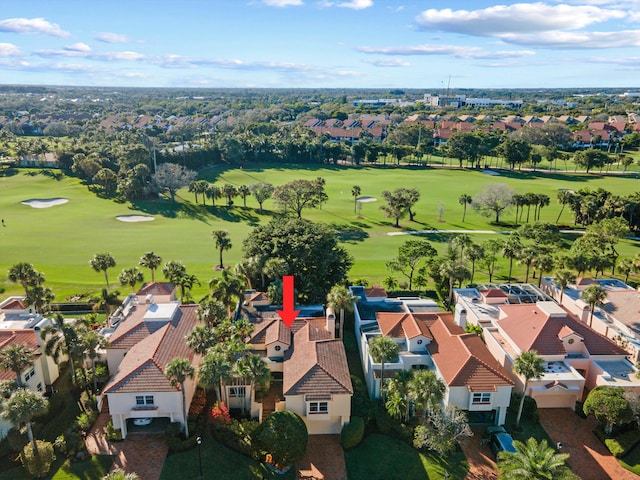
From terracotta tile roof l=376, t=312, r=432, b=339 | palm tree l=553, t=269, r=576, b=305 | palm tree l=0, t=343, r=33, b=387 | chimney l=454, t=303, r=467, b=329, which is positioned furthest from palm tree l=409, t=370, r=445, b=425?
palm tree l=0, t=343, r=33, b=387

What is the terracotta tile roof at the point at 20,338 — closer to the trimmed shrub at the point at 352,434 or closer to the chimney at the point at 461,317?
the trimmed shrub at the point at 352,434

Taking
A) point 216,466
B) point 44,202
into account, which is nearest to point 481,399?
point 216,466

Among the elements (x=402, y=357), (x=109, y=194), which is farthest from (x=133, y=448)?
(x=109, y=194)

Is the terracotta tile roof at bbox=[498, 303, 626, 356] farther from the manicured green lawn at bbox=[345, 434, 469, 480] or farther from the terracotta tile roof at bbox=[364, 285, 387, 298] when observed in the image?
the terracotta tile roof at bbox=[364, 285, 387, 298]

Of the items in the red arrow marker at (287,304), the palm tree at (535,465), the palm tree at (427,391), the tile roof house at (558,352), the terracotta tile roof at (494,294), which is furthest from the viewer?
the terracotta tile roof at (494,294)

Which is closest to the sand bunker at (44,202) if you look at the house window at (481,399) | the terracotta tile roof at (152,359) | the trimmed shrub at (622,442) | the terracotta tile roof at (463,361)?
the terracotta tile roof at (152,359)

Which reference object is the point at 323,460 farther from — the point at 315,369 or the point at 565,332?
the point at 565,332

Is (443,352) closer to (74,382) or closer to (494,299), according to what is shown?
(494,299)
